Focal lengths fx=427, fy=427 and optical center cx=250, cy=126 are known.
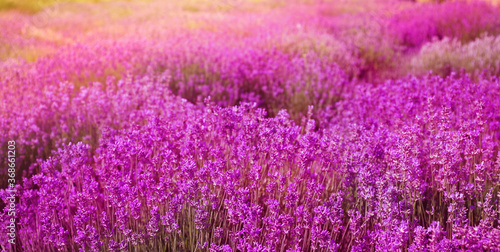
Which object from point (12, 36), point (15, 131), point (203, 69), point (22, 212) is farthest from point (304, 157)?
point (12, 36)

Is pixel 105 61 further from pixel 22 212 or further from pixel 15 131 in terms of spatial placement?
pixel 22 212

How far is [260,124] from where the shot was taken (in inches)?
109

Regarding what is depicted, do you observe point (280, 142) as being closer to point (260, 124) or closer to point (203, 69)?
point (260, 124)

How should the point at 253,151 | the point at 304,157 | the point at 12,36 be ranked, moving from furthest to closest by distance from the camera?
the point at 12,36
the point at 253,151
the point at 304,157

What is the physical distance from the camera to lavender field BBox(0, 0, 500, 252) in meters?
2.18

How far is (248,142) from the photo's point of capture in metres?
2.74

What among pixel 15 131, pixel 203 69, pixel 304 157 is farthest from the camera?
pixel 203 69

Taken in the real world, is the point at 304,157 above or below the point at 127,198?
above

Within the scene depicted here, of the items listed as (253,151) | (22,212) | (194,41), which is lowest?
(22,212)

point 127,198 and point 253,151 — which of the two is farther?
point 253,151

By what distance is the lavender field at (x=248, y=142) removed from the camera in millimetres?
2180

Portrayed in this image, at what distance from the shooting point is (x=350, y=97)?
474 cm

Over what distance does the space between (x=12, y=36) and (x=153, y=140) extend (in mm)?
5426

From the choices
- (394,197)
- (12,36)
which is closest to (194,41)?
(12,36)
